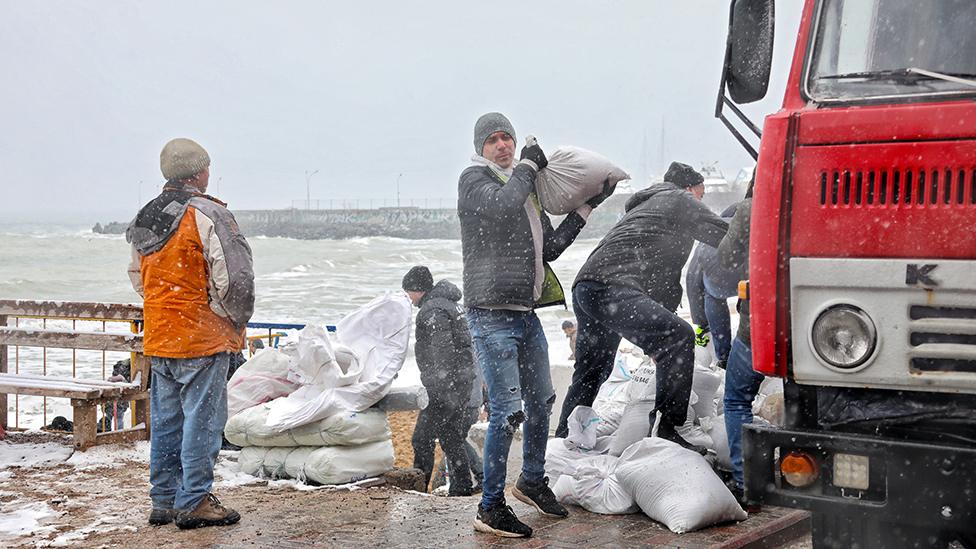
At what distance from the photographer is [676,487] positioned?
5.31 metres

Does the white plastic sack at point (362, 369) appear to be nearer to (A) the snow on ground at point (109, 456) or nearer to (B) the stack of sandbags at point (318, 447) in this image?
(B) the stack of sandbags at point (318, 447)

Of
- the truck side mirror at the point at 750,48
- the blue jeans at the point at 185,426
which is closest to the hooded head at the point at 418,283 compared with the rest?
the blue jeans at the point at 185,426

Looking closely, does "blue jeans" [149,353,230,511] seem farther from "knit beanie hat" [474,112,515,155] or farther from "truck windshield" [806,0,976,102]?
"truck windshield" [806,0,976,102]

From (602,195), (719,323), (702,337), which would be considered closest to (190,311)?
(602,195)

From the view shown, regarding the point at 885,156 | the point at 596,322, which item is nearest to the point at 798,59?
the point at 885,156

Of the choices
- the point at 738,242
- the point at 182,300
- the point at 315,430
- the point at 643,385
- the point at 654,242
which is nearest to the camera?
the point at 738,242

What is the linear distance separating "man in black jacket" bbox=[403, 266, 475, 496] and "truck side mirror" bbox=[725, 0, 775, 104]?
176 inches

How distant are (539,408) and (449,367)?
118 inches

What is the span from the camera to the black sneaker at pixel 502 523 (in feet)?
16.9

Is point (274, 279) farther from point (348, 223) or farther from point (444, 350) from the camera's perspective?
point (348, 223)

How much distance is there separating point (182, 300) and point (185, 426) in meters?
0.70

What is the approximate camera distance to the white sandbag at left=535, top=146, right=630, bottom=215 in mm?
5551

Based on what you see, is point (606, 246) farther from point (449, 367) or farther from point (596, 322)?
point (449, 367)

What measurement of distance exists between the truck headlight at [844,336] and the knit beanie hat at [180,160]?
11.8ft
